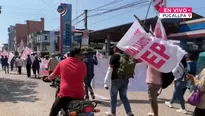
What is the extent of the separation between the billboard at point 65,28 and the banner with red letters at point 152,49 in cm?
1192

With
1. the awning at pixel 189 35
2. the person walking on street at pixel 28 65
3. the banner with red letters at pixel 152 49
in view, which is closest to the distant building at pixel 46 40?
the awning at pixel 189 35

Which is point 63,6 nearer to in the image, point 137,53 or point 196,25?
point 196,25

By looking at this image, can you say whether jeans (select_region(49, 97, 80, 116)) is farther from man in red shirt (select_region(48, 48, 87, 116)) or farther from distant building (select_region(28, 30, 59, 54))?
distant building (select_region(28, 30, 59, 54))

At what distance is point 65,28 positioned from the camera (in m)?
17.5

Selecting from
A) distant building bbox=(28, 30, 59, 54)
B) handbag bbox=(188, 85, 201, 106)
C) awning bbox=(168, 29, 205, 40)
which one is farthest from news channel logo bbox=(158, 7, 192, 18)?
distant building bbox=(28, 30, 59, 54)

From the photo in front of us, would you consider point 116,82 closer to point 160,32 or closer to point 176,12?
point 160,32

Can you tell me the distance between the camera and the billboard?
57.0 feet

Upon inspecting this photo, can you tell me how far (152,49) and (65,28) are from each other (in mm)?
12461

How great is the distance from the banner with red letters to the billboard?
11.9 meters

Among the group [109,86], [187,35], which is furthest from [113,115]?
[187,35]

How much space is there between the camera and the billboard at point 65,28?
17375mm

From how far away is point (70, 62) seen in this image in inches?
180

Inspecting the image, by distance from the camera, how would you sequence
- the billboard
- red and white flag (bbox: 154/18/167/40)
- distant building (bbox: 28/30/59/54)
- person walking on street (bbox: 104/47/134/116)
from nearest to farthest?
red and white flag (bbox: 154/18/167/40), person walking on street (bbox: 104/47/134/116), the billboard, distant building (bbox: 28/30/59/54)

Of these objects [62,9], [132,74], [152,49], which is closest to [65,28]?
[62,9]
